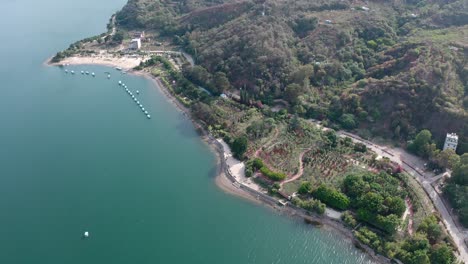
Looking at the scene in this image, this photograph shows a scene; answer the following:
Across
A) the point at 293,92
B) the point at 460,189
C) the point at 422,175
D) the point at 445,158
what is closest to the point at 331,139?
the point at 293,92

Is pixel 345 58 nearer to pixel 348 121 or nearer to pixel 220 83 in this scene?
pixel 348 121

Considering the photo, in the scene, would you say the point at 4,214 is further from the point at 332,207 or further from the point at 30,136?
the point at 332,207

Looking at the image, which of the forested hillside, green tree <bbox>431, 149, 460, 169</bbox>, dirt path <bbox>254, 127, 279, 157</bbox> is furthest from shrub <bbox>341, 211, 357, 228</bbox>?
the forested hillside

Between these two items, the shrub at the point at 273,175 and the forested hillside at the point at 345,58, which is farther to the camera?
the forested hillside at the point at 345,58

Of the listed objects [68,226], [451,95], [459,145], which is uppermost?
[451,95]

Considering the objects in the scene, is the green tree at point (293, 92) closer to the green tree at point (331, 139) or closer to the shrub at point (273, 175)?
the green tree at point (331, 139)

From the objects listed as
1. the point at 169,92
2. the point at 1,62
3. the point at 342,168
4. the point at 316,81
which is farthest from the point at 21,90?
the point at 342,168

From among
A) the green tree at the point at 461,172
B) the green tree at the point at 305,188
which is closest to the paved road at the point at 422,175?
the green tree at the point at 461,172
